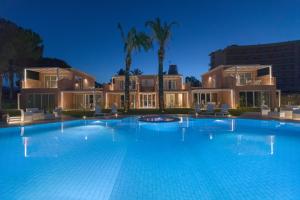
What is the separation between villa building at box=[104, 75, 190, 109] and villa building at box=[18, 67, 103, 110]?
82.0 inches

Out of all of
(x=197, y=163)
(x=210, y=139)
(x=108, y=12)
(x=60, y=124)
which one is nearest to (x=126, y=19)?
(x=108, y=12)

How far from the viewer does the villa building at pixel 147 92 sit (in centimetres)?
3058

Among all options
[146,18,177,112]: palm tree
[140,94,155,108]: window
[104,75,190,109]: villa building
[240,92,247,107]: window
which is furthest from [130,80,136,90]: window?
[240,92,247,107]: window

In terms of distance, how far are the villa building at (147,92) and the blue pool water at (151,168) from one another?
19.4 m

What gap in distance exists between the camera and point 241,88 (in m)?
27.5

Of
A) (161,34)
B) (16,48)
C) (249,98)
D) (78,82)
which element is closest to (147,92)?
(78,82)

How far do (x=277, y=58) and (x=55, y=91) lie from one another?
172ft

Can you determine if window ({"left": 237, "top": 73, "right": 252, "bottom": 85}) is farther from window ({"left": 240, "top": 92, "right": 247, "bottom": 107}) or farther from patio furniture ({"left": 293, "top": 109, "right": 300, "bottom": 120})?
patio furniture ({"left": 293, "top": 109, "right": 300, "bottom": 120})

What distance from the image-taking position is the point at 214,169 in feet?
21.6

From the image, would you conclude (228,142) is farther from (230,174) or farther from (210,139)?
(230,174)

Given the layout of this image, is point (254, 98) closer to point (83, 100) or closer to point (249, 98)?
point (249, 98)

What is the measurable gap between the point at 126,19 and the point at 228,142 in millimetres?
30711

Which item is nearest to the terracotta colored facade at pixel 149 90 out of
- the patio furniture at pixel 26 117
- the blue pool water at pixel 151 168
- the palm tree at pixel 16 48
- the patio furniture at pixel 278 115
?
the palm tree at pixel 16 48

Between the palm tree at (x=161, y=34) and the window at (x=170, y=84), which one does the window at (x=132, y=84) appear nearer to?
the window at (x=170, y=84)
